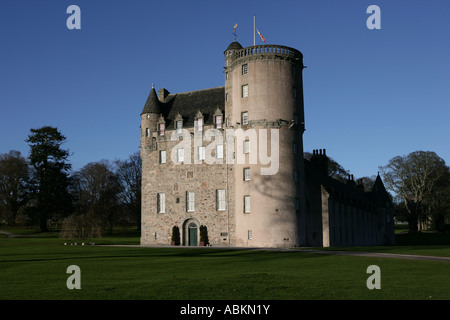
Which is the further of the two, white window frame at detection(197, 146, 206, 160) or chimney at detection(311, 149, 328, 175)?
chimney at detection(311, 149, 328, 175)

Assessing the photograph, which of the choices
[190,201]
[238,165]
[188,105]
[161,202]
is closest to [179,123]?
[188,105]

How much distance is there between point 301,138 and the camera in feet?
149

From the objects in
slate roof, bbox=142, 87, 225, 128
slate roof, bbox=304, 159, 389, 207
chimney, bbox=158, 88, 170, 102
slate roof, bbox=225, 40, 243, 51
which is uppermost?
slate roof, bbox=225, 40, 243, 51

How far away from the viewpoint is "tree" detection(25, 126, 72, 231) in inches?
2763

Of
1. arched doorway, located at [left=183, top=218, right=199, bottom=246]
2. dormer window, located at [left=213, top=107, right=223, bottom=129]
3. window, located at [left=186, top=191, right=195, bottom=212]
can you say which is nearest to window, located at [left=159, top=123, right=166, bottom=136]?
dormer window, located at [left=213, top=107, right=223, bottom=129]

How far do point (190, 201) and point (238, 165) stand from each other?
6976mm

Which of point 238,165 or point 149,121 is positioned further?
point 149,121

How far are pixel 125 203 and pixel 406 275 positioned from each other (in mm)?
66641

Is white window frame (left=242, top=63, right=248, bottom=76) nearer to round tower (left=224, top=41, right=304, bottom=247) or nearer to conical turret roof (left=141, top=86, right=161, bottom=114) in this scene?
round tower (left=224, top=41, right=304, bottom=247)

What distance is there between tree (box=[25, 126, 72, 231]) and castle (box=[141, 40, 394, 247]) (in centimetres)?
2642

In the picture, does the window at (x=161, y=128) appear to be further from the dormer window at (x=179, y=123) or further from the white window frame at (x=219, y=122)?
the white window frame at (x=219, y=122)

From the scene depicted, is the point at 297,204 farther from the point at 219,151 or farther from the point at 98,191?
the point at 98,191

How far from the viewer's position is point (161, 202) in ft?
162
